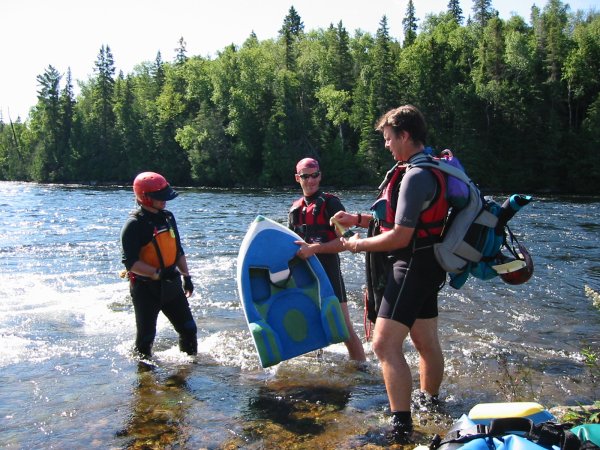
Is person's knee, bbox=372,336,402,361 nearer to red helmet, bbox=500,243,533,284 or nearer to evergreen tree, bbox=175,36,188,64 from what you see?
red helmet, bbox=500,243,533,284

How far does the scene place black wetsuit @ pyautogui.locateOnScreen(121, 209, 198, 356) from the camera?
5.12 metres

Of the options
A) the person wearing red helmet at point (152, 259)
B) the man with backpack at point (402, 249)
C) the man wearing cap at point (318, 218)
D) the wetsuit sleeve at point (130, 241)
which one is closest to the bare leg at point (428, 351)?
the man with backpack at point (402, 249)

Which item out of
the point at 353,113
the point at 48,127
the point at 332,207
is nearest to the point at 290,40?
the point at 353,113

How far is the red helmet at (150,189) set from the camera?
5.12 metres

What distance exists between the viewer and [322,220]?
5.39 m

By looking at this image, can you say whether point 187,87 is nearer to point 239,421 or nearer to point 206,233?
point 206,233

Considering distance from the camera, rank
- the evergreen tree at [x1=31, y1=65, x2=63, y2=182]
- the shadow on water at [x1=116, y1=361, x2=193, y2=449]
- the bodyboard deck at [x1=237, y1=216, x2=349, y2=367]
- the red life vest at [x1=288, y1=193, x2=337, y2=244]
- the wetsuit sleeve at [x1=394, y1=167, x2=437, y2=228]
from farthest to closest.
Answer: the evergreen tree at [x1=31, y1=65, x2=63, y2=182] < the red life vest at [x1=288, y1=193, x2=337, y2=244] < the bodyboard deck at [x1=237, y1=216, x2=349, y2=367] < the shadow on water at [x1=116, y1=361, x2=193, y2=449] < the wetsuit sleeve at [x1=394, y1=167, x2=437, y2=228]

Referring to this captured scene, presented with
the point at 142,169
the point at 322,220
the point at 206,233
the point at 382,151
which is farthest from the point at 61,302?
the point at 142,169

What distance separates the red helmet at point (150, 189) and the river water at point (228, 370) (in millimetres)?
1627

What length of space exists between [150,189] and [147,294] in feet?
3.17

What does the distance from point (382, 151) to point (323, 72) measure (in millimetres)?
16968

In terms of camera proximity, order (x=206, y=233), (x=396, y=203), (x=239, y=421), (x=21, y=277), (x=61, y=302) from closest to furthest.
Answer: (x=396, y=203)
(x=239, y=421)
(x=61, y=302)
(x=21, y=277)
(x=206, y=233)

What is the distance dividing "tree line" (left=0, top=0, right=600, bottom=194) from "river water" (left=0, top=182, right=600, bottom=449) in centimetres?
4386

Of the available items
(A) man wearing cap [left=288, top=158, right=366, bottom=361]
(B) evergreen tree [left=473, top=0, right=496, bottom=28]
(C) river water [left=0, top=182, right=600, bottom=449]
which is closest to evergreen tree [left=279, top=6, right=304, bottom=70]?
(B) evergreen tree [left=473, top=0, right=496, bottom=28]
